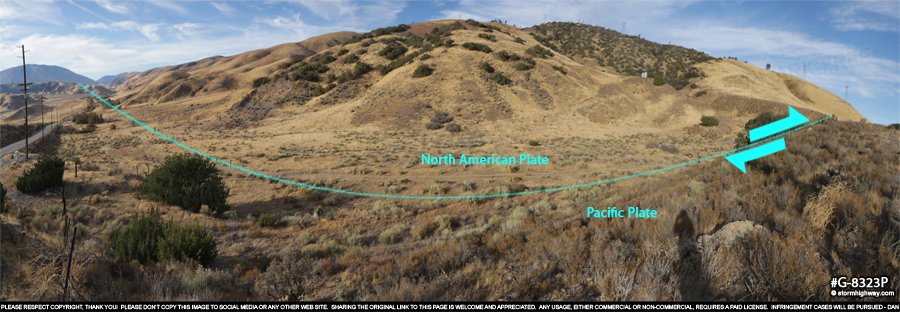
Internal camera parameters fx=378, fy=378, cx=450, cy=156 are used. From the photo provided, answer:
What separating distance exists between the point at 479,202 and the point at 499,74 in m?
35.1

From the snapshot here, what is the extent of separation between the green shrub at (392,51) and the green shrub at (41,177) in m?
45.3

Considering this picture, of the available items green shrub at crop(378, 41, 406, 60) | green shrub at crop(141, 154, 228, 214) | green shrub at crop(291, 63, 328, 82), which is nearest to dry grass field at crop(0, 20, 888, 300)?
green shrub at crop(141, 154, 228, 214)

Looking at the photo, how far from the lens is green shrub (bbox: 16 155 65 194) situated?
47.7 ft

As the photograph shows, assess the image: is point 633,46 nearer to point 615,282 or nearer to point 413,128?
point 413,128

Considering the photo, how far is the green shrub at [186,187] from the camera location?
45.5ft

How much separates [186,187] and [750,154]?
19792 mm

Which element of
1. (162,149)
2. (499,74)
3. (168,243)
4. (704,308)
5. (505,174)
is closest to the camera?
(704,308)

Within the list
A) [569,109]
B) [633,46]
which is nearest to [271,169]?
[569,109]

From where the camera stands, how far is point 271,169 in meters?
21.2

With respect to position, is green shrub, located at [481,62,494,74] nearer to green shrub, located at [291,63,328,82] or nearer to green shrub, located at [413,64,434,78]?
green shrub, located at [413,64,434,78]

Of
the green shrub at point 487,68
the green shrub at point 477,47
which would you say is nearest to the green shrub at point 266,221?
the green shrub at point 487,68

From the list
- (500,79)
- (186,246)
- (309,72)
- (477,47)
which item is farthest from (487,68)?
(186,246)

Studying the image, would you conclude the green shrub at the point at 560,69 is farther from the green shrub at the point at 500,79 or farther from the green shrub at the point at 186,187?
the green shrub at the point at 186,187

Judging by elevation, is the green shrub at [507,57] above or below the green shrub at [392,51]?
below
